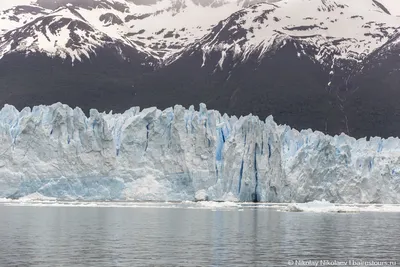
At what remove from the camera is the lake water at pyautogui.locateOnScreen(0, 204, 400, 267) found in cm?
2111

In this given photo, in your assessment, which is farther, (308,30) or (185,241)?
(308,30)

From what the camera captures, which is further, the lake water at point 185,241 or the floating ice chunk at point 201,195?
the floating ice chunk at point 201,195

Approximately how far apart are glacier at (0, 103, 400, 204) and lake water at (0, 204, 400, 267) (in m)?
16.3

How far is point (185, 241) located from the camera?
26328 millimetres

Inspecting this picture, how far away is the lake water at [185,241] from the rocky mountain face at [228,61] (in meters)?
85.6

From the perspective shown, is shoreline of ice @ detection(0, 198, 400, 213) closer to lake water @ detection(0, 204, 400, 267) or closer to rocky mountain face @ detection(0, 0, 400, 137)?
lake water @ detection(0, 204, 400, 267)

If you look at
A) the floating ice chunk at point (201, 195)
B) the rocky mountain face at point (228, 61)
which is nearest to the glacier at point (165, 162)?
the floating ice chunk at point (201, 195)

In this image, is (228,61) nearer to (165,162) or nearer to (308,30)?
(308,30)

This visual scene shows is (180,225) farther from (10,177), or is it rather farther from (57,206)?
(10,177)

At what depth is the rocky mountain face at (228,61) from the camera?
416 feet

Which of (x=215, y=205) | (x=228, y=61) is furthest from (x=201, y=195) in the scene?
(x=228, y=61)

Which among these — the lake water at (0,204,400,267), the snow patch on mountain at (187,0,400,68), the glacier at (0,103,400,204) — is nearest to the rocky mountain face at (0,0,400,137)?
the snow patch on mountain at (187,0,400,68)

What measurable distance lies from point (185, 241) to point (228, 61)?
417 feet

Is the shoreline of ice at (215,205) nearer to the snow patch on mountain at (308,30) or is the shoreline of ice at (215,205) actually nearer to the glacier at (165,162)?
the glacier at (165,162)
